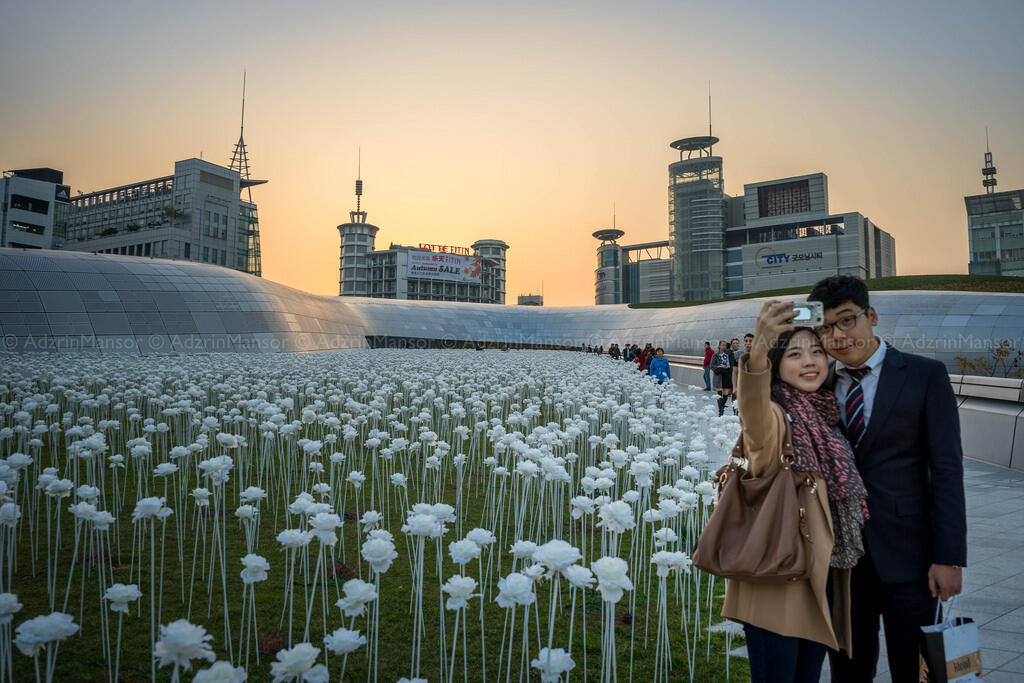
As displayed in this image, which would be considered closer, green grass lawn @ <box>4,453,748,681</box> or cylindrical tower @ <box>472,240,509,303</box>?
green grass lawn @ <box>4,453,748,681</box>

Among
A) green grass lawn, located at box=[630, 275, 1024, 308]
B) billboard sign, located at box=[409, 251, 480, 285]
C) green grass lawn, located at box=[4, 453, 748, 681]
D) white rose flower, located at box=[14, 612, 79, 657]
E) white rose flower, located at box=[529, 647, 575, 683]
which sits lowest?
green grass lawn, located at box=[4, 453, 748, 681]

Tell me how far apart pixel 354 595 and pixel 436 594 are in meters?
2.63

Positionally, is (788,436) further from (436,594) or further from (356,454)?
(356,454)

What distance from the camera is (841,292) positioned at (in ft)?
10.2

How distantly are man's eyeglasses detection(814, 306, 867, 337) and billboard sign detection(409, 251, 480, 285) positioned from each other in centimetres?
10962

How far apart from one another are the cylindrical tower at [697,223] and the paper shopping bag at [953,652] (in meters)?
95.0

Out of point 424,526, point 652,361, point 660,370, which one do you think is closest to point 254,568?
point 424,526

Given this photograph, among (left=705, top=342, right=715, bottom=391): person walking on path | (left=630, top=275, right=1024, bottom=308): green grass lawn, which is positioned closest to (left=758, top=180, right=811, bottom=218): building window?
(left=630, top=275, right=1024, bottom=308): green grass lawn

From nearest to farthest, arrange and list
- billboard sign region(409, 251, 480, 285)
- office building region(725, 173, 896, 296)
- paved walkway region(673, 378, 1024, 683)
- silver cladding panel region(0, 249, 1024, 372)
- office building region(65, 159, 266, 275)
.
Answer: paved walkway region(673, 378, 1024, 683), silver cladding panel region(0, 249, 1024, 372), office building region(65, 159, 266, 275), office building region(725, 173, 896, 296), billboard sign region(409, 251, 480, 285)

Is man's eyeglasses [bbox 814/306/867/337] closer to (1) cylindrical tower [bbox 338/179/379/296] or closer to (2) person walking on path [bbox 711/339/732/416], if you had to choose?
(2) person walking on path [bbox 711/339/732/416]

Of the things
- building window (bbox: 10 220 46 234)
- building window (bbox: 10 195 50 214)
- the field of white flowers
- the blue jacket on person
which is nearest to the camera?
the field of white flowers

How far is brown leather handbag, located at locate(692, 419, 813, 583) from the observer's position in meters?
2.62

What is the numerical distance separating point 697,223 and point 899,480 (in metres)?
97.7

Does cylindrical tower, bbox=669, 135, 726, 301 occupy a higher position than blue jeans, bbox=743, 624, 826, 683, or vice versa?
cylindrical tower, bbox=669, 135, 726, 301
